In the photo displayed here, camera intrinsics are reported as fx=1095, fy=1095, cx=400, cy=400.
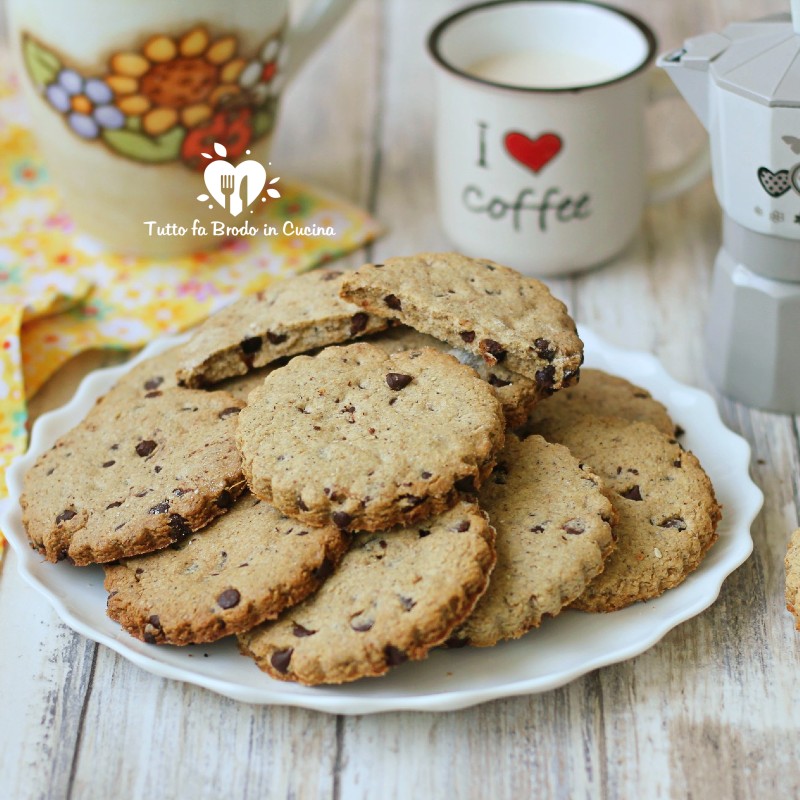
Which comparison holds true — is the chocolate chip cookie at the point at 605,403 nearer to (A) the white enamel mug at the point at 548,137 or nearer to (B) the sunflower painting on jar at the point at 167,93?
(A) the white enamel mug at the point at 548,137

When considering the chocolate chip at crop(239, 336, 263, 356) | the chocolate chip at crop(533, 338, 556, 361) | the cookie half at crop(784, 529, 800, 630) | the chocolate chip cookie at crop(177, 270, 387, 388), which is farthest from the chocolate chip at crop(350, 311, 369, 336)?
the cookie half at crop(784, 529, 800, 630)

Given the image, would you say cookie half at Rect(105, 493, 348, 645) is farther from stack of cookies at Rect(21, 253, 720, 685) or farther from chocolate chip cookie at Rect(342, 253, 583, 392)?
chocolate chip cookie at Rect(342, 253, 583, 392)

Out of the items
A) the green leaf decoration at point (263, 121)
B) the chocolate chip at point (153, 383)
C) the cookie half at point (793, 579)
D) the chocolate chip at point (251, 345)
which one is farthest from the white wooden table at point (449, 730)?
the green leaf decoration at point (263, 121)

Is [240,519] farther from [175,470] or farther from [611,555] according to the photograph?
[611,555]

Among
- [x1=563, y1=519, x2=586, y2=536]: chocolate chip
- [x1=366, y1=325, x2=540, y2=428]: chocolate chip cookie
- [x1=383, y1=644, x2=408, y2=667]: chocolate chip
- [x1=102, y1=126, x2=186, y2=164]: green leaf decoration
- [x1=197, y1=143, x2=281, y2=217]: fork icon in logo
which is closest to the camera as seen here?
[x1=383, y1=644, x2=408, y2=667]: chocolate chip

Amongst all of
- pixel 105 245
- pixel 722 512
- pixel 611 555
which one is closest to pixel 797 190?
pixel 722 512

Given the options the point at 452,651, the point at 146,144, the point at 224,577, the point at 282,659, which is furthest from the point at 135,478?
the point at 146,144
